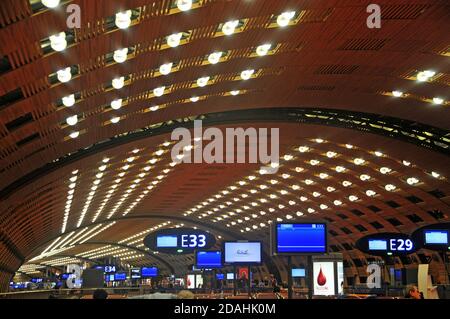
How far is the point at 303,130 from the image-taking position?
39.0m

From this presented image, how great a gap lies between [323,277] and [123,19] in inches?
379

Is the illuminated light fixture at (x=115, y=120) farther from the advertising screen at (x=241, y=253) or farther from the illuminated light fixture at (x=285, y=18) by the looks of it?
the advertising screen at (x=241, y=253)

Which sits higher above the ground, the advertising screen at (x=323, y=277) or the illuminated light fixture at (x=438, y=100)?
the illuminated light fixture at (x=438, y=100)

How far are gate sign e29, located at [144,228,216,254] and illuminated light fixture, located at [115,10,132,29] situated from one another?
777cm

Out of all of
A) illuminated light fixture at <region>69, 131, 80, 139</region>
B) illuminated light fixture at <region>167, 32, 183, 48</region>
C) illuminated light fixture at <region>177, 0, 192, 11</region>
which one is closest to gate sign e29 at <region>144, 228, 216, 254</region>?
illuminated light fixture at <region>167, 32, 183, 48</region>

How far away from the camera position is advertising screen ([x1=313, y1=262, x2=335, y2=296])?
1373cm

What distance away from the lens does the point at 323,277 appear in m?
13.9

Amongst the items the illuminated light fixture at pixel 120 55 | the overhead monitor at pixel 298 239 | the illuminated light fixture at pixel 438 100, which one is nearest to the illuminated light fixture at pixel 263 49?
the illuminated light fixture at pixel 120 55

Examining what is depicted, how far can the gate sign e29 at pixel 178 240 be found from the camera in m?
23.1

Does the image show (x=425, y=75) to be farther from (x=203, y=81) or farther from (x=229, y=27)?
(x=229, y=27)

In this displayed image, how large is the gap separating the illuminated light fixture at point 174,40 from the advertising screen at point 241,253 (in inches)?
275

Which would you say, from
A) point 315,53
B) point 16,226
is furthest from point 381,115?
point 16,226
